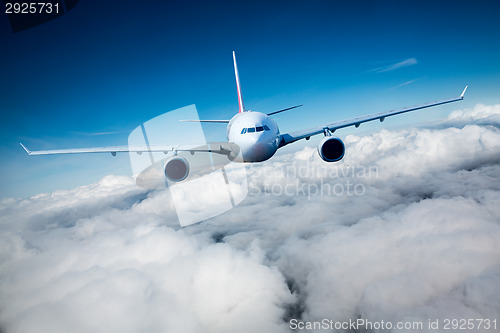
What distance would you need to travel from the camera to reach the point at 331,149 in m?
14.9

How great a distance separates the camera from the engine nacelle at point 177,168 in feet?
43.3

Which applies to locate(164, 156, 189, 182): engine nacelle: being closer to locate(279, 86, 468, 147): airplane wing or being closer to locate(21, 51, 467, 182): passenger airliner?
locate(21, 51, 467, 182): passenger airliner

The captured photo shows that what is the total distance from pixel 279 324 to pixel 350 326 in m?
42.0

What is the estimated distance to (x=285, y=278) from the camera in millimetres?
141875

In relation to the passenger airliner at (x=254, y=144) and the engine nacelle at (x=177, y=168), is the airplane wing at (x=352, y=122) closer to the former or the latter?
the passenger airliner at (x=254, y=144)

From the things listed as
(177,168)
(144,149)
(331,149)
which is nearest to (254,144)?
(177,168)

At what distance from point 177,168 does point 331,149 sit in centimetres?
1177

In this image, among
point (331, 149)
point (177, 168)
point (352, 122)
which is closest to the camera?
point (177, 168)

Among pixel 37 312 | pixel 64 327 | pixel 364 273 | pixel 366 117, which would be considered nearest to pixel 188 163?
pixel 366 117

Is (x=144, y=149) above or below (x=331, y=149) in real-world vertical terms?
above

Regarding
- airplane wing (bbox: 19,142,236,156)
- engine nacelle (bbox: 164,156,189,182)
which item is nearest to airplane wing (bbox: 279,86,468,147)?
airplane wing (bbox: 19,142,236,156)

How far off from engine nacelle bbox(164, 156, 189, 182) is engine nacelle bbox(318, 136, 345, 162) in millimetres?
10386

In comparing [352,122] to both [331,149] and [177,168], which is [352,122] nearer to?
[331,149]

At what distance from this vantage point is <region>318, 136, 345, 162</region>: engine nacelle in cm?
1477
